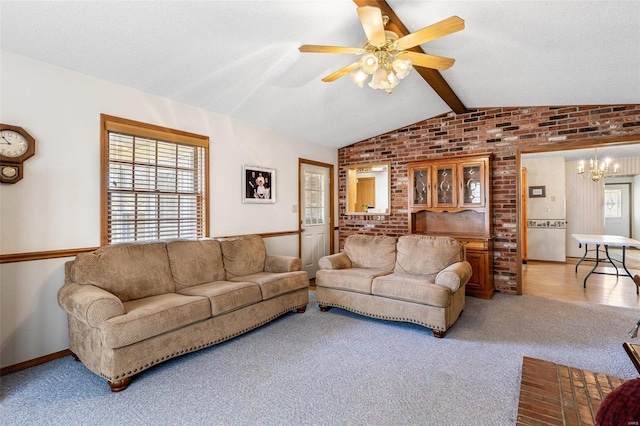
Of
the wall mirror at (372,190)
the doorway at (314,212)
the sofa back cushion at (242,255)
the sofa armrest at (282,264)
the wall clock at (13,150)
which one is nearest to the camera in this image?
the wall clock at (13,150)

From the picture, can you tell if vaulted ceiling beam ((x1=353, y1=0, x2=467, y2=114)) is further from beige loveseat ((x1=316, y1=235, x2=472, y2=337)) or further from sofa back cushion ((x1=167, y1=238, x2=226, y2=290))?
sofa back cushion ((x1=167, y1=238, x2=226, y2=290))

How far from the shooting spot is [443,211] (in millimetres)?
5078

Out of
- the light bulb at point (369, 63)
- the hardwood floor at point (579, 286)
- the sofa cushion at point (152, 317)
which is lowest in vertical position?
the hardwood floor at point (579, 286)

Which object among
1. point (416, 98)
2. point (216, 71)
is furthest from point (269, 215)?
point (416, 98)

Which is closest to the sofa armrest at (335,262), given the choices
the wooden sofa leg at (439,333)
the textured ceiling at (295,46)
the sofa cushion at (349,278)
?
the sofa cushion at (349,278)

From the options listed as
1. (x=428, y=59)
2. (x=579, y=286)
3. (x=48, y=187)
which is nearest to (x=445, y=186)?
(x=579, y=286)

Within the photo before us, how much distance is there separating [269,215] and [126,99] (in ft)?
7.50

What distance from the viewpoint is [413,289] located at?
3277 mm

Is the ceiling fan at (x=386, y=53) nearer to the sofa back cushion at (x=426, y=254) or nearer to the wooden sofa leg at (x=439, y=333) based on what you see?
the sofa back cushion at (x=426, y=254)

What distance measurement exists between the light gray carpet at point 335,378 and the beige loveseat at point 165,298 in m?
0.18

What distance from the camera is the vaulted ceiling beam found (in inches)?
93.1

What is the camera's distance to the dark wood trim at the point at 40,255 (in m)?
2.51

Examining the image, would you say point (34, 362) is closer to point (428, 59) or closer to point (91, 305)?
point (91, 305)

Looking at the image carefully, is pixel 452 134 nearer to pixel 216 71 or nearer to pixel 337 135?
pixel 337 135
